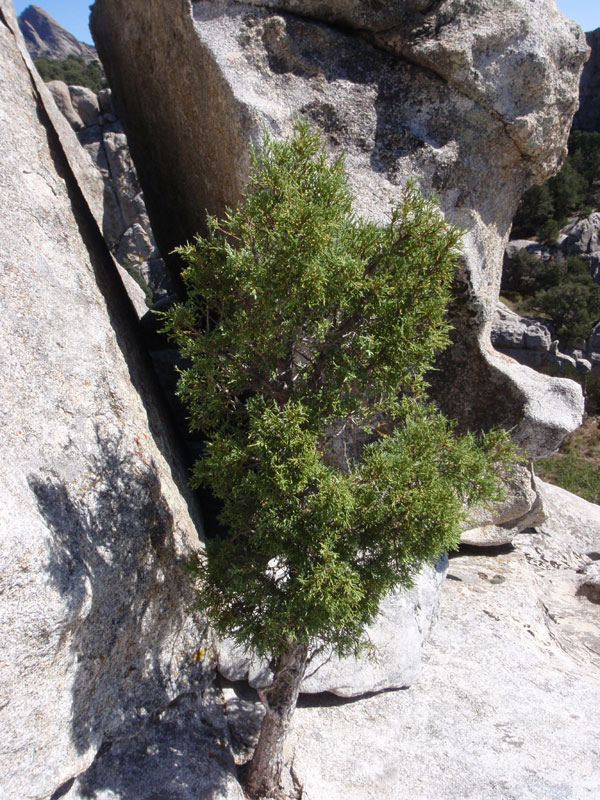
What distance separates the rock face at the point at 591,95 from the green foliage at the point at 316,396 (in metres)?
54.4

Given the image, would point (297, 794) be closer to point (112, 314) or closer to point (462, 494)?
point (462, 494)

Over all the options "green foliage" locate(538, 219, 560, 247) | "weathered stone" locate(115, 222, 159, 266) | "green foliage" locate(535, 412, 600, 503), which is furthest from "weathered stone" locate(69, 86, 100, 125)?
"green foliage" locate(535, 412, 600, 503)

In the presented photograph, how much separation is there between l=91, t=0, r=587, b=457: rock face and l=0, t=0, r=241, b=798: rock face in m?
1.98

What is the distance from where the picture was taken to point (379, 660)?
720 cm

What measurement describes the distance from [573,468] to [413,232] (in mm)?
21318

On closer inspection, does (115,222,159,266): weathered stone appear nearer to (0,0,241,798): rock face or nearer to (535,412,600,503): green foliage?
(535,412,600,503): green foliage

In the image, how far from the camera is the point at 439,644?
833 centimetres

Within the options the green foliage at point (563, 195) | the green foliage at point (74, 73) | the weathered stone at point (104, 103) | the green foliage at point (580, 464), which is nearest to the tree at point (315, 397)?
the green foliage at point (580, 464)

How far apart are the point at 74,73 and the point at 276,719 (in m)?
51.7

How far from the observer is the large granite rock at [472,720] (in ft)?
20.6

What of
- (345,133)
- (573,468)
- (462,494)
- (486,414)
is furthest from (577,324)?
(462,494)

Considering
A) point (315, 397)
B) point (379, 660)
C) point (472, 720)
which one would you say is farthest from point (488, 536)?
point (315, 397)

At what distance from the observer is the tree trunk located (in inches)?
219

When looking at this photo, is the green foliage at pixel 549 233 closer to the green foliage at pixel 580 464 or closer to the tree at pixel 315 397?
the green foliage at pixel 580 464
